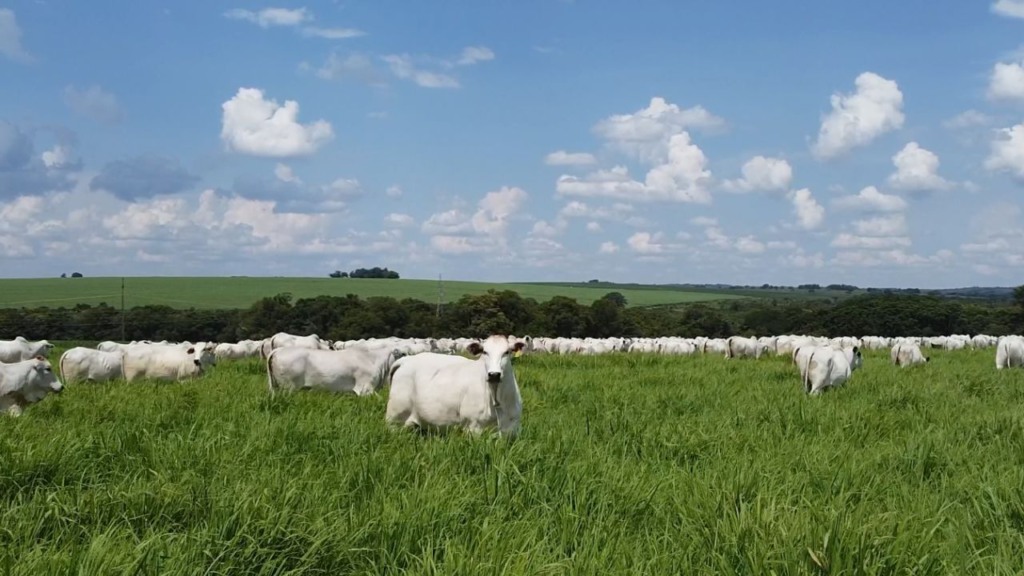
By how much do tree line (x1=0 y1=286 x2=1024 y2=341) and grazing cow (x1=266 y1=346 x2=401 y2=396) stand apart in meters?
49.8

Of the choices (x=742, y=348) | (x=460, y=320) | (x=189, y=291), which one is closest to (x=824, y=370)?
(x=742, y=348)

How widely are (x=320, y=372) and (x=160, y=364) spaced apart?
5.61m

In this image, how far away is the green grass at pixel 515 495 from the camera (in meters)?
4.02

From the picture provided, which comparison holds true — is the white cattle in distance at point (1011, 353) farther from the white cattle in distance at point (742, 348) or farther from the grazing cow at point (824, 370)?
the white cattle in distance at point (742, 348)

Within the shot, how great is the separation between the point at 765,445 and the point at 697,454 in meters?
0.89

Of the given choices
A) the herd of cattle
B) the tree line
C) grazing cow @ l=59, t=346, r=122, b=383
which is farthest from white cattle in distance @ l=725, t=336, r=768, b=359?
the tree line

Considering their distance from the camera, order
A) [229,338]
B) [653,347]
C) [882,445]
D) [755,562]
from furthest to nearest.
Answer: [229,338], [653,347], [882,445], [755,562]

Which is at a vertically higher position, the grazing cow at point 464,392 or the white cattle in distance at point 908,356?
the grazing cow at point 464,392

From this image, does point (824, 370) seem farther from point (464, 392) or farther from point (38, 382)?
point (38, 382)

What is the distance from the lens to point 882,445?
7926 mm

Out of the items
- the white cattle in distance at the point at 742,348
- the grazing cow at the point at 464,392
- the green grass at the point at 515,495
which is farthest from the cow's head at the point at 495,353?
the white cattle in distance at the point at 742,348

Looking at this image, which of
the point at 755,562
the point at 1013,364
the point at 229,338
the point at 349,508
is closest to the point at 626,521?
the point at 755,562

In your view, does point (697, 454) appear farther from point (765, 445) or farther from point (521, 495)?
point (521, 495)

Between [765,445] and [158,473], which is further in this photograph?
[765,445]
